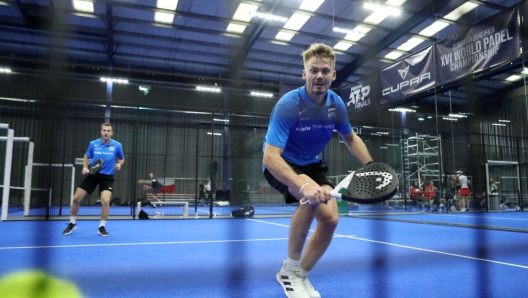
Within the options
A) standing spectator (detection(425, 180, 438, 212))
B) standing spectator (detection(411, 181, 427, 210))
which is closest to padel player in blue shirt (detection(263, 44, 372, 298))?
standing spectator (detection(425, 180, 438, 212))

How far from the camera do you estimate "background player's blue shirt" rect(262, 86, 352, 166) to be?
6.20 ft

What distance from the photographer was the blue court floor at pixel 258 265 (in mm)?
2268

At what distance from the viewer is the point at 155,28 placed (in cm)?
1221

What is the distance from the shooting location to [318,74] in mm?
1909

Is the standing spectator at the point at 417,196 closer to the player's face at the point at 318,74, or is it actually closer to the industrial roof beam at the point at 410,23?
the industrial roof beam at the point at 410,23

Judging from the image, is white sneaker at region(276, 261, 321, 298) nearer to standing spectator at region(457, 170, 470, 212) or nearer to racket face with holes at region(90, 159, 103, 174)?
racket face with holes at region(90, 159, 103, 174)

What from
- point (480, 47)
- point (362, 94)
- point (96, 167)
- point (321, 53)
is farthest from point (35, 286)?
point (362, 94)

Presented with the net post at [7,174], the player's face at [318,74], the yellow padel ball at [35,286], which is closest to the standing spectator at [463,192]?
the player's face at [318,74]

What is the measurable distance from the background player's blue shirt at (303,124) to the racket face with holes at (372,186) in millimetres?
420

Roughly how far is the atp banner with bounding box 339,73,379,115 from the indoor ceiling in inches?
75.5

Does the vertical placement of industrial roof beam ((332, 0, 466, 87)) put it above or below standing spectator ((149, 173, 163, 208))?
above

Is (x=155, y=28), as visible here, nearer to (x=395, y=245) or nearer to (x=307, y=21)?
(x=307, y=21)

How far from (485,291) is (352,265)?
102cm

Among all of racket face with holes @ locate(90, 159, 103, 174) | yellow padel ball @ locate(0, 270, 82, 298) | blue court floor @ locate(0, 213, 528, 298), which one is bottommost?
blue court floor @ locate(0, 213, 528, 298)
